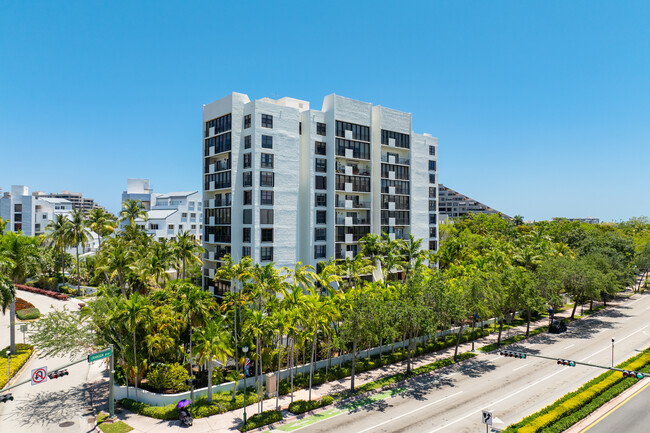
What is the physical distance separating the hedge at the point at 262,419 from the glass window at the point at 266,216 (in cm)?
2944

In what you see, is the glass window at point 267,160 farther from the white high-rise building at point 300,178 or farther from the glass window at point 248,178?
the glass window at point 248,178

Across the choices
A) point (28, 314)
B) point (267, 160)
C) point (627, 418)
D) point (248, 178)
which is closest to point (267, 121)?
point (267, 160)

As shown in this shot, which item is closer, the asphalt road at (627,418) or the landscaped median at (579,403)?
the landscaped median at (579,403)

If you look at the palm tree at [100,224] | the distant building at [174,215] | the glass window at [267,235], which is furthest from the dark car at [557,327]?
the distant building at [174,215]

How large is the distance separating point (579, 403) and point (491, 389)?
727cm

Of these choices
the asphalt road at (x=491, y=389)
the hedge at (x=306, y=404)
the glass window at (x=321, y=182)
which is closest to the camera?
the asphalt road at (x=491, y=389)

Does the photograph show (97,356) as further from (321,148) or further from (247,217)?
(321,148)

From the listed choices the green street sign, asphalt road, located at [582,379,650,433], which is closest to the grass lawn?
the green street sign

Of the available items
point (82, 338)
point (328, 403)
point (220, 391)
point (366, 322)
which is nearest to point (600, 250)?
point (366, 322)

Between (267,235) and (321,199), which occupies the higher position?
(321,199)

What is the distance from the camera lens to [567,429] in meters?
28.5

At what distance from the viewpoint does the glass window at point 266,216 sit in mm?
57069

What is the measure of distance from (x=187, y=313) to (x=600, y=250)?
68.3 m

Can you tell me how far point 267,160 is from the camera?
189ft
